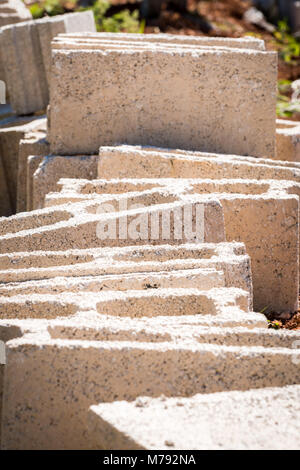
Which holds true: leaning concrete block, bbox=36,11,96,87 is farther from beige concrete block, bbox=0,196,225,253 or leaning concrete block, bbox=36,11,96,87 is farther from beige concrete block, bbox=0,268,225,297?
beige concrete block, bbox=0,268,225,297

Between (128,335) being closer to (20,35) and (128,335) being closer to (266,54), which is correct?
(266,54)

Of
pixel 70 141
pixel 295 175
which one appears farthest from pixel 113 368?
pixel 70 141

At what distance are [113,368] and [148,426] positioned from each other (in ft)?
0.99

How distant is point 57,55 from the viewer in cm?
445

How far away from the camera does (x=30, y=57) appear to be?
6.03 metres

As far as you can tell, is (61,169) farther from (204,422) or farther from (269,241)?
(204,422)

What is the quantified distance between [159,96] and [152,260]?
6.14ft

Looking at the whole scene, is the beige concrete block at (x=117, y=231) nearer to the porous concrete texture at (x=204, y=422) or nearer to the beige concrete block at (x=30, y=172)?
the porous concrete texture at (x=204, y=422)

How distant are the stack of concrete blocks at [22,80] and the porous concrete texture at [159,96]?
1.09 metres

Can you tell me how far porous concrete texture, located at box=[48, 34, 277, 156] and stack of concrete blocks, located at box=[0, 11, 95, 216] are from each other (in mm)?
1089

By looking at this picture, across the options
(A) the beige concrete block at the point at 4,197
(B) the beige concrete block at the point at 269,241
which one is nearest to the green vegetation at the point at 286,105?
(A) the beige concrete block at the point at 4,197

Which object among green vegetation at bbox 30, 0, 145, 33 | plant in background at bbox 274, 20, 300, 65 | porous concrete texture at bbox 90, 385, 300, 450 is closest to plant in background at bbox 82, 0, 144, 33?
green vegetation at bbox 30, 0, 145, 33

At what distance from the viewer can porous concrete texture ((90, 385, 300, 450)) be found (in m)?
1.92

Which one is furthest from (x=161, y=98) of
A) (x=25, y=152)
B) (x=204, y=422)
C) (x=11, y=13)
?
(x=11, y=13)
